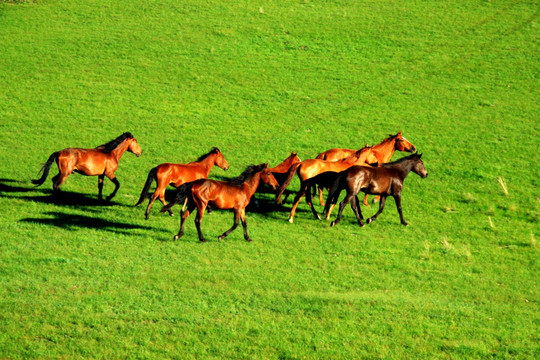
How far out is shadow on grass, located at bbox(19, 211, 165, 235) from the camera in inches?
651

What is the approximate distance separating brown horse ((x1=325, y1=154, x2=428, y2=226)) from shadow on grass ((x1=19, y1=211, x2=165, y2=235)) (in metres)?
5.00

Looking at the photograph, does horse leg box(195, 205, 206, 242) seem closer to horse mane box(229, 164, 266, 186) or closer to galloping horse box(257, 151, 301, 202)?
horse mane box(229, 164, 266, 186)

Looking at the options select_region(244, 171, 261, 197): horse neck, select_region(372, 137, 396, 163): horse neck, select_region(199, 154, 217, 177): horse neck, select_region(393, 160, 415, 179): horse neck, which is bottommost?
select_region(244, 171, 261, 197): horse neck

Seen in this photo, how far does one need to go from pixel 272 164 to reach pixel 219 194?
870cm

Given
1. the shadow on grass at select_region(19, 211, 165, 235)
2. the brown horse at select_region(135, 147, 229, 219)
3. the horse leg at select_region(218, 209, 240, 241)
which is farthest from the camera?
the brown horse at select_region(135, 147, 229, 219)

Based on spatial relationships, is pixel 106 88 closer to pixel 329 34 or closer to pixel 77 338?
pixel 329 34

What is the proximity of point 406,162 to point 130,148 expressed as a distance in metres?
8.08

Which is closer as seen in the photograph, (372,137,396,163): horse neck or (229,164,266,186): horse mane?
(229,164,266,186): horse mane

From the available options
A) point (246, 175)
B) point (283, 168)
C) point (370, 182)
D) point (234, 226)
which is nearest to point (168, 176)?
point (246, 175)

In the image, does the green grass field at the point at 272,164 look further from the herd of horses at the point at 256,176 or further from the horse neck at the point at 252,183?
the horse neck at the point at 252,183

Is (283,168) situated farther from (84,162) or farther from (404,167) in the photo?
(84,162)

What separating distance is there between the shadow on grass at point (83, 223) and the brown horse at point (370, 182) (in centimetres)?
500

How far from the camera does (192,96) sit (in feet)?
103

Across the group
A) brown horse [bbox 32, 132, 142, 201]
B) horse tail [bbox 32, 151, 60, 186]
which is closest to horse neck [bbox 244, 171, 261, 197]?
brown horse [bbox 32, 132, 142, 201]
